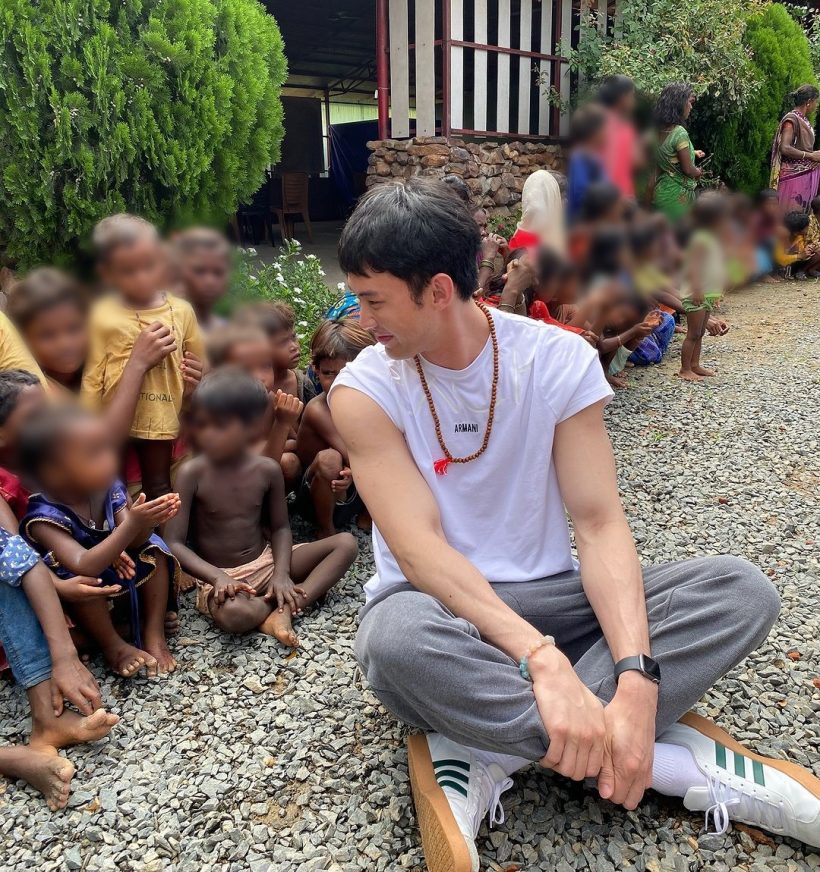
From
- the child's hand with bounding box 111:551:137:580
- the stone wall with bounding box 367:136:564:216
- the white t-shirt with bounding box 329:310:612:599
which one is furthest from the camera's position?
the stone wall with bounding box 367:136:564:216

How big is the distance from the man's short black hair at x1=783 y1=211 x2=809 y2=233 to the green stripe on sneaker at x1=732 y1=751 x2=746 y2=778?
1.34m

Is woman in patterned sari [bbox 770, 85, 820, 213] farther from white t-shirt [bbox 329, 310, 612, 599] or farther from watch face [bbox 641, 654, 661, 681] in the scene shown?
watch face [bbox 641, 654, 661, 681]

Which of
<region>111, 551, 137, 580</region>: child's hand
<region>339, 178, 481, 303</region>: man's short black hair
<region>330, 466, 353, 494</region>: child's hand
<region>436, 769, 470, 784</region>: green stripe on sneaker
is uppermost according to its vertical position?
<region>339, 178, 481, 303</region>: man's short black hair

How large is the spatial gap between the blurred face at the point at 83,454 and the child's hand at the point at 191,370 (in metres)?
0.54

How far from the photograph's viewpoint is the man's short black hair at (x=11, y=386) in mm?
1349

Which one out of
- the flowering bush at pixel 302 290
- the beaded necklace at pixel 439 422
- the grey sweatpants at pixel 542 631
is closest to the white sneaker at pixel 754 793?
the grey sweatpants at pixel 542 631

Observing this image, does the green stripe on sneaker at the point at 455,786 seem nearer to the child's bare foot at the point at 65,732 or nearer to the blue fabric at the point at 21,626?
the child's bare foot at the point at 65,732

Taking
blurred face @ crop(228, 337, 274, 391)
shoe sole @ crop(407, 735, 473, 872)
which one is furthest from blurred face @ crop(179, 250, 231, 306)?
shoe sole @ crop(407, 735, 473, 872)

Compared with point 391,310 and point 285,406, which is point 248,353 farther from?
point 285,406

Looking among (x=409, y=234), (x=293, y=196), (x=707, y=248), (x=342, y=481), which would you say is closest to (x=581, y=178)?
(x=707, y=248)

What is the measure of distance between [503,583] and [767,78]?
4.17 feet

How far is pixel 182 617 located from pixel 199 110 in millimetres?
1763

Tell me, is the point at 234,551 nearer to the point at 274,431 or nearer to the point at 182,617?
the point at 182,617

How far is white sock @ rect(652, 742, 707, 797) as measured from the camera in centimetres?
179
